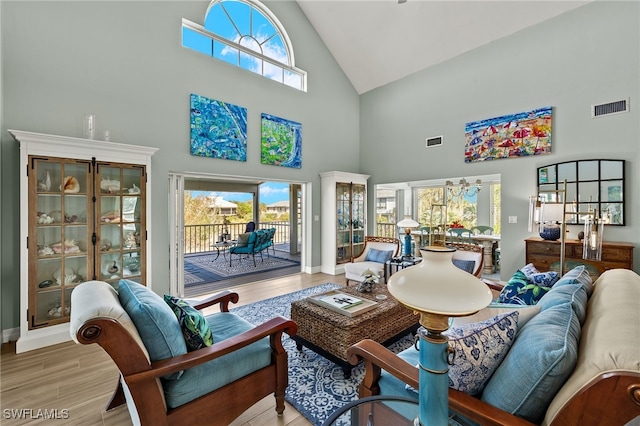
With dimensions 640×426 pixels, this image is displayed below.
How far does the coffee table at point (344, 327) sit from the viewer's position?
2.18 metres

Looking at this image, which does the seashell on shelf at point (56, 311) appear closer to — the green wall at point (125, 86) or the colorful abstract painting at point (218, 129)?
the green wall at point (125, 86)

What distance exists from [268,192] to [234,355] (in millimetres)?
9325

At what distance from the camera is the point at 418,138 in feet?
18.5

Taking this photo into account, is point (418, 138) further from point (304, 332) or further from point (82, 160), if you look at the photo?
point (82, 160)

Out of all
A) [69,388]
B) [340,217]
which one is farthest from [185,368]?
[340,217]

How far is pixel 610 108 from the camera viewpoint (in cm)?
372

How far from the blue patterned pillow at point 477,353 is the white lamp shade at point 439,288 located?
45 cm

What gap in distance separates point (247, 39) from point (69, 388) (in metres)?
5.35

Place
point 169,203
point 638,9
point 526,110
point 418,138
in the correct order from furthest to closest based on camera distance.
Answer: point 418,138
point 526,110
point 169,203
point 638,9

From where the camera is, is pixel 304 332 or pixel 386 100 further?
pixel 386 100

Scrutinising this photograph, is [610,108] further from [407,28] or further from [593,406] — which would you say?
[593,406]

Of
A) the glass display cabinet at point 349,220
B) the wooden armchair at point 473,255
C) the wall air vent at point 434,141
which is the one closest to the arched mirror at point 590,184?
the wooden armchair at point 473,255

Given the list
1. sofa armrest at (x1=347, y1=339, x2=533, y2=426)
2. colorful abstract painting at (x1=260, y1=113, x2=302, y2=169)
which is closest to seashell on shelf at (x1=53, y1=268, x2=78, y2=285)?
colorful abstract painting at (x1=260, y1=113, x2=302, y2=169)

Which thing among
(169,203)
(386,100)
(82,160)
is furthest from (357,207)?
(82,160)
